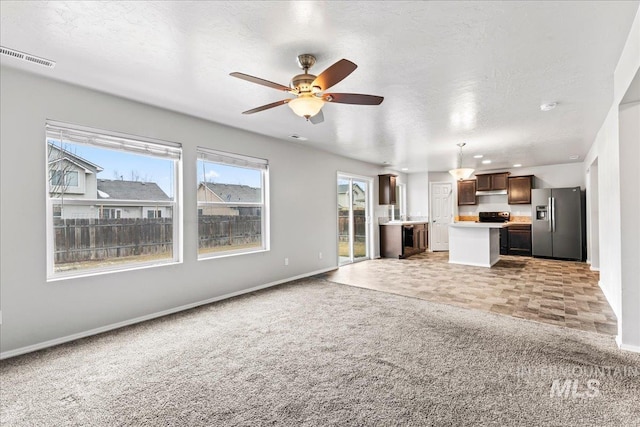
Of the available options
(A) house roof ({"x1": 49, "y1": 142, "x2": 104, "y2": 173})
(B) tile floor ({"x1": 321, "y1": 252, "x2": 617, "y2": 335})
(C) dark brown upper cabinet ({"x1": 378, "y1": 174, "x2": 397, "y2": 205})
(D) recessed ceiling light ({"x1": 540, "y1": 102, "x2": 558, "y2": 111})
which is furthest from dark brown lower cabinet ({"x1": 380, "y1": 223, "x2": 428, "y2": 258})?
(A) house roof ({"x1": 49, "y1": 142, "x2": 104, "y2": 173})

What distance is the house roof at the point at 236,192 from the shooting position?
444 cm

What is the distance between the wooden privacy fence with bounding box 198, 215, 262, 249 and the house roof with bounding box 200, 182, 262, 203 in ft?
0.88

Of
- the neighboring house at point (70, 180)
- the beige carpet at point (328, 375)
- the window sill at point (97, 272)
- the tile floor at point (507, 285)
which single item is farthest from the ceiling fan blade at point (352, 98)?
the tile floor at point (507, 285)

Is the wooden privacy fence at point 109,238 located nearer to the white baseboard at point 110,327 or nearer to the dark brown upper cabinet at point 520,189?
the white baseboard at point 110,327

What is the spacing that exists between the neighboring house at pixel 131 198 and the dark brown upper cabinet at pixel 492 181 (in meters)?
8.07

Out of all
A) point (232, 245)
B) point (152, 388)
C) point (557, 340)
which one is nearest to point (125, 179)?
point (232, 245)

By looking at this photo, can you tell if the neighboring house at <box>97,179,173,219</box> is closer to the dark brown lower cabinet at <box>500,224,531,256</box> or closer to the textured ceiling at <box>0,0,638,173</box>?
the textured ceiling at <box>0,0,638,173</box>

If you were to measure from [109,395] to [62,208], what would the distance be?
6.43ft

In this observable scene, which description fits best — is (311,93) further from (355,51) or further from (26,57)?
(26,57)

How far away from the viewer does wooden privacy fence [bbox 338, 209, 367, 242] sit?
277 inches

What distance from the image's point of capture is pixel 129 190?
11.7ft

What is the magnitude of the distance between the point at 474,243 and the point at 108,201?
6.64 metres

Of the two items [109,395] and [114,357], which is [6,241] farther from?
[109,395]

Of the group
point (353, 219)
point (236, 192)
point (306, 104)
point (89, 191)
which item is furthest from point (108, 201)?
point (353, 219)
